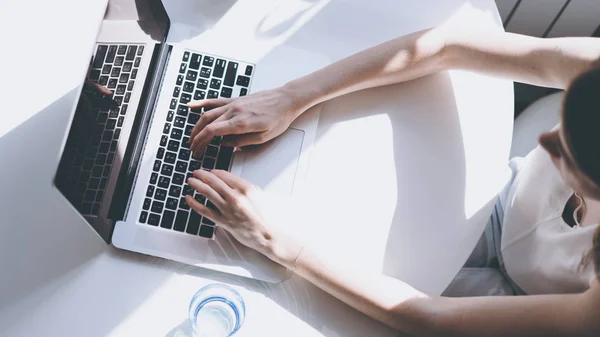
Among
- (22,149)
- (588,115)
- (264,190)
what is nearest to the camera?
(588,115)

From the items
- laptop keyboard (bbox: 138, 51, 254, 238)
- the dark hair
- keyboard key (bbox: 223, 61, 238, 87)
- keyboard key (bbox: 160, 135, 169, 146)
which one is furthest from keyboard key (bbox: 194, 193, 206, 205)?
the dark hair

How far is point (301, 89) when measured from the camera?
2.98 feet

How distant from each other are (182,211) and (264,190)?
0.46 feet

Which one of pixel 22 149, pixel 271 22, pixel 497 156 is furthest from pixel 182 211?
pixel 497 156

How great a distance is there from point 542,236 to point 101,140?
731 mm

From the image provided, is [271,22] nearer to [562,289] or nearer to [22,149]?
[22,149]

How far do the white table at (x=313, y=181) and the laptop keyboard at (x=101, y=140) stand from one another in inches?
1.5

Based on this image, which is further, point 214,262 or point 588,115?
point 214,262

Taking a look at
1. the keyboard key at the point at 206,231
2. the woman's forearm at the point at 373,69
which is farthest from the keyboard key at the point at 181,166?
the woman's forearm at the point at 373,69

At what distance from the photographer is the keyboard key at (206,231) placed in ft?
2.82

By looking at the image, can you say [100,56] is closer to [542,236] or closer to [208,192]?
[208,192]

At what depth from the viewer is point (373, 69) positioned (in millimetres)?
911

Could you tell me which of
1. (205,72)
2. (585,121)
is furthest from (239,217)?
(585,121)

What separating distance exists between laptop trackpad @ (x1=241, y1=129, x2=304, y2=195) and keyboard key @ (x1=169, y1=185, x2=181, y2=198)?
11 cm
